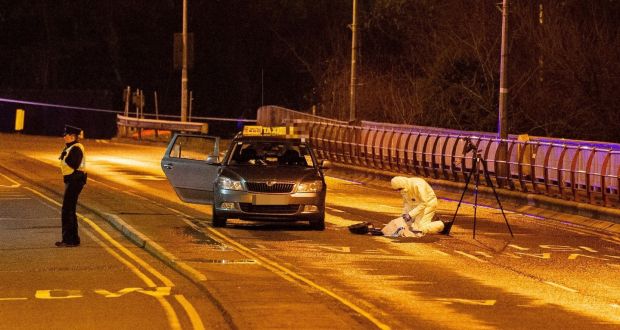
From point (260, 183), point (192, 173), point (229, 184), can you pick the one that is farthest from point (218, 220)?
point (192, 173)

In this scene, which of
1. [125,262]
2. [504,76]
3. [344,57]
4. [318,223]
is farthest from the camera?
[344,57]

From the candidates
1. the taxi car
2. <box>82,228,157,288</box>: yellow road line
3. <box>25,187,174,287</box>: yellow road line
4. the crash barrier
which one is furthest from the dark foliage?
<box>82,228,157,288</box>: yellow road line

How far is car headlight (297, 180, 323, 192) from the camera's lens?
20.8 metres

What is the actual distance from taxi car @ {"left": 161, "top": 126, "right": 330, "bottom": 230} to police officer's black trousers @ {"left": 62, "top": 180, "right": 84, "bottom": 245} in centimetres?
310

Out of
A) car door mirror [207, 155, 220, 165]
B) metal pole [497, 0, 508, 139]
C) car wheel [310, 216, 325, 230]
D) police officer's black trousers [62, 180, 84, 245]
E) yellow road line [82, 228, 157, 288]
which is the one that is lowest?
yellow road line [82, 228, 157, 288]

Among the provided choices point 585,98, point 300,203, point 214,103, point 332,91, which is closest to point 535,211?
point 300,203

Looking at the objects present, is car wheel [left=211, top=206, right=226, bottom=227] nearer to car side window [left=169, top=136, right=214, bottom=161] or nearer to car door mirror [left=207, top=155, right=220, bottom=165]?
car door mirror [left=207, top=155, right=220, bottom=165]

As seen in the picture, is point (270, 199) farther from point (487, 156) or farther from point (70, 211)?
point (487, 156)

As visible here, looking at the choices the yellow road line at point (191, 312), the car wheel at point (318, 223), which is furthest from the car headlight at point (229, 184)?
the yellow road line at point (191, 312)

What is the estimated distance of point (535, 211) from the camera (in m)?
26.5

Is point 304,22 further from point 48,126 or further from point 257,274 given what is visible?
point 257,274

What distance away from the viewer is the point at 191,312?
12.7 metres

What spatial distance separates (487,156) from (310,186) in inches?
415

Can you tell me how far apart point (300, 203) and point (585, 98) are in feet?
79.1
